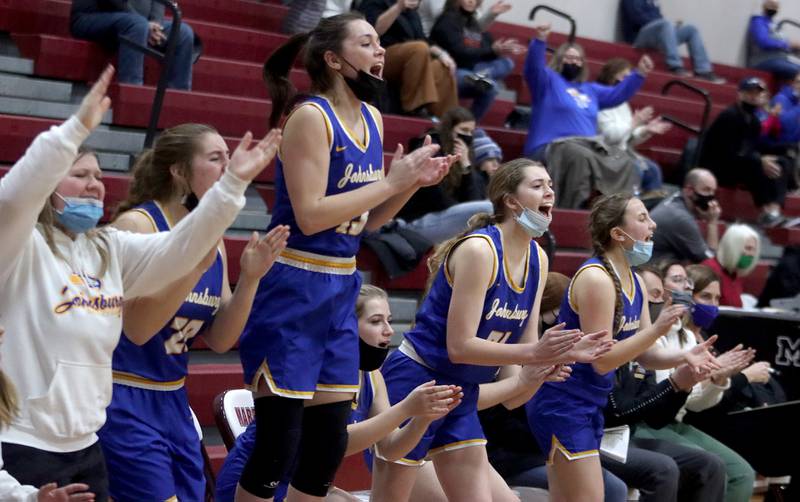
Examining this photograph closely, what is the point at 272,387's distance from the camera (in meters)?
3.45

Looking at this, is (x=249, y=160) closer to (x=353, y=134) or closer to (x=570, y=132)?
(x=353, y=134)

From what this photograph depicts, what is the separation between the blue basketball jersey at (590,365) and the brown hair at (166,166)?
165 centimetres

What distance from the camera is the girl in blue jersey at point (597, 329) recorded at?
4453 millimetres

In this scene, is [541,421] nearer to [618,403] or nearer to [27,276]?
[618,403]

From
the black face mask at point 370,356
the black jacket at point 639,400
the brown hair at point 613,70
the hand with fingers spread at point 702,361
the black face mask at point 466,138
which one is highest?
the black face mask at point 370,356

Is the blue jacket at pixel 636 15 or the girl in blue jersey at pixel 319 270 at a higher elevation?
the girl in blue jersey at pixel 319 270

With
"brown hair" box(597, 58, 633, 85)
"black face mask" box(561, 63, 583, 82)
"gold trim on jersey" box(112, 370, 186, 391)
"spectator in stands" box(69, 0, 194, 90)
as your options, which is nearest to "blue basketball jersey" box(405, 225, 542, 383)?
"gold trim on jersey" box(112, 370, 186, 391)

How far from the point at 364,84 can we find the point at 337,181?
0.31 metres

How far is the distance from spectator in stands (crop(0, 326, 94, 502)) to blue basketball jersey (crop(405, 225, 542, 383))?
1.68m

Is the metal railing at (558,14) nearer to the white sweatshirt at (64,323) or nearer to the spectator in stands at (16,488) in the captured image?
the white sweatshirt at (64,323)

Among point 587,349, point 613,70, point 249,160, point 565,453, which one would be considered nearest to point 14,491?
point 249,160

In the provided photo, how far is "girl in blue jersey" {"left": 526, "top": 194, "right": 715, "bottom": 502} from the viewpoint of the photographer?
4.45m

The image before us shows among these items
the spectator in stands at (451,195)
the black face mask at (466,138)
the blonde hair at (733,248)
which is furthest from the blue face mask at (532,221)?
the blonde hair at (733,248)

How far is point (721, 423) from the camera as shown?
20.2ft
